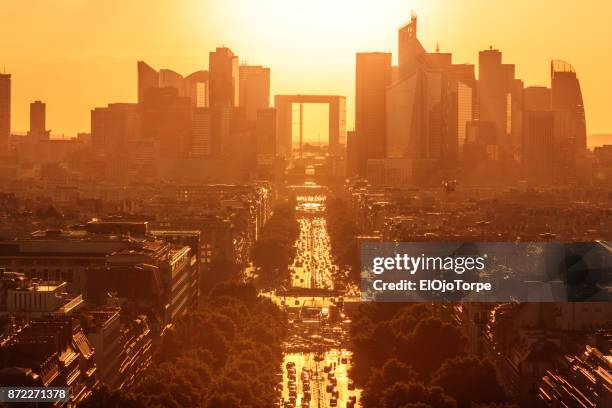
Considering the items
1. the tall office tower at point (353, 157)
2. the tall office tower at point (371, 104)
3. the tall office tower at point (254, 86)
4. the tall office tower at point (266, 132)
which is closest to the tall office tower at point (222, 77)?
the tall office tower at point (266, 132)

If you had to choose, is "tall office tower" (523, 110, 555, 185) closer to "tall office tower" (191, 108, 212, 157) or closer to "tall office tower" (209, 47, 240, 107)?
"tall office tower" (191, 108, 212, 157)

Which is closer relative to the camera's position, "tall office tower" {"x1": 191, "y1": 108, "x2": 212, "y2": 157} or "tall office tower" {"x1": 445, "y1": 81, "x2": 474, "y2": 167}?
"tall office tower" {"x1": 445, "y1": 81, "x2": 474, "y2": 167}

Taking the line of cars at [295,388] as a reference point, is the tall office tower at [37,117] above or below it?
above

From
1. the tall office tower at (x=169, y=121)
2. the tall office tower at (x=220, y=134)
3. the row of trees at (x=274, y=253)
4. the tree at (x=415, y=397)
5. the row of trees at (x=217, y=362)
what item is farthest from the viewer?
the tall office tower at (x=220, y=134)

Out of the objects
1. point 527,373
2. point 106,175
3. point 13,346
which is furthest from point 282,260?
point 106,175

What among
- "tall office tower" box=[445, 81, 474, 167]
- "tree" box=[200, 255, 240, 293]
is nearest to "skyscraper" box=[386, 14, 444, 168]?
Result: "tall office tower" box=[445, 81, 474, 167]

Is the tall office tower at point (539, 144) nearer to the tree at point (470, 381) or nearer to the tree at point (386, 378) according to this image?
the tree at point (386, 378)
